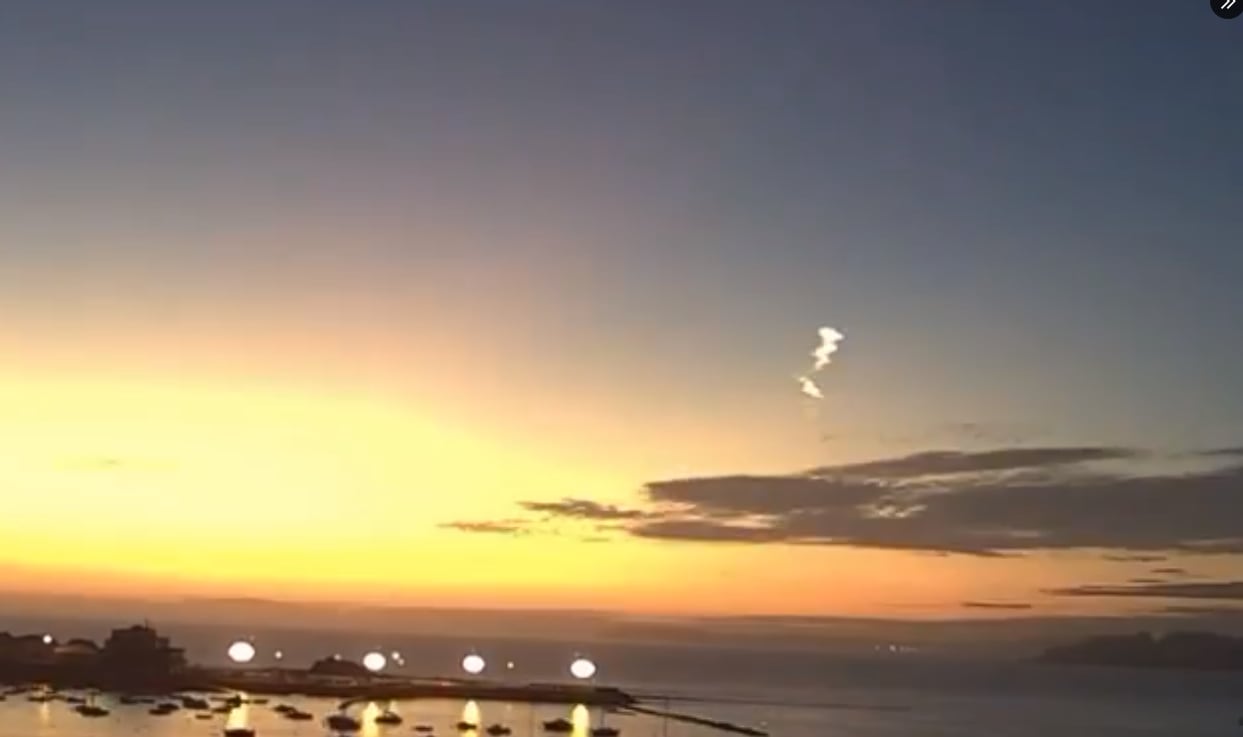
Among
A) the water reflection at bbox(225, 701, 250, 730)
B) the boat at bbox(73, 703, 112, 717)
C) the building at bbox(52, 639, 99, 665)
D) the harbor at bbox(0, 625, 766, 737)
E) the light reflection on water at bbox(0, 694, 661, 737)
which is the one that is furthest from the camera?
the building at bbox(52, 639, 99, 665)

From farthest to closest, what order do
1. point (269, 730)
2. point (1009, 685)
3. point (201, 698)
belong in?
point (1009, 685) < point (201, 698) < point (269, 730)

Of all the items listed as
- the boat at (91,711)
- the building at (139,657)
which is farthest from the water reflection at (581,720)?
the building at (139,657)

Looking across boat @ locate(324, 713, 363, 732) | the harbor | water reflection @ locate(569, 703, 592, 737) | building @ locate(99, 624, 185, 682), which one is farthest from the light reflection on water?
building @ locate(99, 624, 185, 682)

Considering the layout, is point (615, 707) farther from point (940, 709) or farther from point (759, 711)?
point (940, 709)

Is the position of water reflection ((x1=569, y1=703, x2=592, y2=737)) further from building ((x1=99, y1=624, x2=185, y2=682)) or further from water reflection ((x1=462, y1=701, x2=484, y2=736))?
building ((x1=99, y1=624, x2=185, y2=682))

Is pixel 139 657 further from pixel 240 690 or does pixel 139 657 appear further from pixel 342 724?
pixel 342 724

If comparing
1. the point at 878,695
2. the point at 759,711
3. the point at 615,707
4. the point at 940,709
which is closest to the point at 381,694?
the point at 615,707

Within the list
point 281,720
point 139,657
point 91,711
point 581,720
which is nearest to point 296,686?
point 139,657

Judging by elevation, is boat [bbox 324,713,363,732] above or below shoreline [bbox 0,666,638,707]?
below

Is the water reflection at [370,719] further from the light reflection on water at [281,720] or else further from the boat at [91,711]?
the boat at [91,711]
